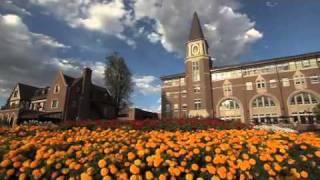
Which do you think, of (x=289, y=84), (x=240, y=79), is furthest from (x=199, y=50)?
(x=289, y=84)

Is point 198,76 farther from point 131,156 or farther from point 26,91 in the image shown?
point 131,156

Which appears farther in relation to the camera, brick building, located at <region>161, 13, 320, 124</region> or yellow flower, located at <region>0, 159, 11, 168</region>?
brick building, located at <region>161, 13, 320, 124</region>

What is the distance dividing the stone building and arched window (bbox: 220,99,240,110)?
77.7ft

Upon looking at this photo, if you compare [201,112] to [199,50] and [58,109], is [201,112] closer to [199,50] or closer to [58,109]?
[199,50]

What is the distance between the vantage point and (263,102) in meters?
40.4

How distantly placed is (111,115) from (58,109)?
12444 mm

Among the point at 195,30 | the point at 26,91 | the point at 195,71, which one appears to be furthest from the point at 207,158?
the point at 26,91

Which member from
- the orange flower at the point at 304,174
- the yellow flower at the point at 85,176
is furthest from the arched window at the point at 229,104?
the yellow flower at the point at 85,176

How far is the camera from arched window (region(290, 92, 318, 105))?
3664 centimetres

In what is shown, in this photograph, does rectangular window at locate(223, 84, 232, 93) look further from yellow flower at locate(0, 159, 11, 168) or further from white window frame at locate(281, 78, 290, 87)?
yellow flower at locate(0, 159, 11, 168)

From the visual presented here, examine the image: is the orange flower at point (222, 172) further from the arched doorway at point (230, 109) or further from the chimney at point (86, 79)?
the chimney at point (86, 79)

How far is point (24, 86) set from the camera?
164ft

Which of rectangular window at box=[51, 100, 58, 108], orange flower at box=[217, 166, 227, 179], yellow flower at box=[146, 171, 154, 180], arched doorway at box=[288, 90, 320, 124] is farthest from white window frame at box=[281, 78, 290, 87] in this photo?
yellow flower at box=[146, 171, 154, 180]

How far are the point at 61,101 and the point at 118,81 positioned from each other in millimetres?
12311
